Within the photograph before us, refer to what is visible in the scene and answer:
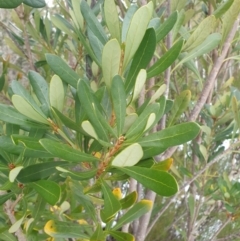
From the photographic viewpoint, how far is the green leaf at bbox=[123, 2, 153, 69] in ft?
1.45

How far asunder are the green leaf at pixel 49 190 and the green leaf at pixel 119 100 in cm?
10

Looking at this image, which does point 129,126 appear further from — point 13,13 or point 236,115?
point 13,13

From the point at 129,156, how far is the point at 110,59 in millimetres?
117

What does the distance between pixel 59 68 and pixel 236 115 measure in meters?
0.37

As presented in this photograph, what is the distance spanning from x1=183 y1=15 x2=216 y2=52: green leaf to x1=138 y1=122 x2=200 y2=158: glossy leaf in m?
0.24

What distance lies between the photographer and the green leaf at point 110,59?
43 centimetres

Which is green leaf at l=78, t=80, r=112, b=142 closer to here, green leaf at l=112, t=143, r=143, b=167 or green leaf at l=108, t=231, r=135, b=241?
green leaf at l=112, t=143, r=143, b=167

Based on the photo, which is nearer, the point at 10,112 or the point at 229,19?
the point at 10,112

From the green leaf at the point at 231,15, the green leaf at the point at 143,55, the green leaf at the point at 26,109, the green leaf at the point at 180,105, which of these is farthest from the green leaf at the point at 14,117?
the green leaf at the point at 231,15

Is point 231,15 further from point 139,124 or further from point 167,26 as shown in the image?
point 139,124

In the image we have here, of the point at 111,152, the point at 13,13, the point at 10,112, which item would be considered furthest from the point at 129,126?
the point at 13,13

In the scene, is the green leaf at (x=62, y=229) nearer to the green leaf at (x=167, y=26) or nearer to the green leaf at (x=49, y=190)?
the green leaf at (x=49, y=190)

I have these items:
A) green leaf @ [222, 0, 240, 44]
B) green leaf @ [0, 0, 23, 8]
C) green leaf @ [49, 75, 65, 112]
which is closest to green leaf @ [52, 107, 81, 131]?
green leaf @ [49, 75, 65, 112]

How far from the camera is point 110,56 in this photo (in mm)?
444
